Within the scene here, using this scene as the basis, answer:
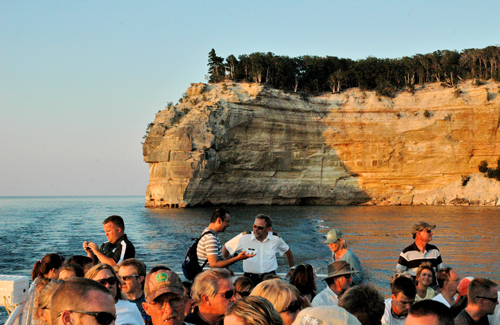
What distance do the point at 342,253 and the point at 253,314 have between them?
3629mm

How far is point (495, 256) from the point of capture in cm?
1622

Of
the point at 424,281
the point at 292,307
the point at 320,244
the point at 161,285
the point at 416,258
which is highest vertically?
the point at 161,285

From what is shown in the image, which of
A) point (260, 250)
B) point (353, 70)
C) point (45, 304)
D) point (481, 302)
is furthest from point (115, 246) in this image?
point (353, 70)

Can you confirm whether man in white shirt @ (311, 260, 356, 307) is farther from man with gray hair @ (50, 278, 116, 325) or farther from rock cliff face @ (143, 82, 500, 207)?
rock cliff face @ (143, 82, 500, 207)

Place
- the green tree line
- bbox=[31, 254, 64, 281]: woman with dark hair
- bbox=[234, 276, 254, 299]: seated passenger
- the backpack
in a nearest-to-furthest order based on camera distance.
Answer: bbox=[234, 276, 254, 299]: seated passenger < bbox=[31, 254, 64, 281]: woman with dark hair < the backpack < the green tree line

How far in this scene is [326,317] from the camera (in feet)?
7.09

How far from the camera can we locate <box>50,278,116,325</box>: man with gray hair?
224cm

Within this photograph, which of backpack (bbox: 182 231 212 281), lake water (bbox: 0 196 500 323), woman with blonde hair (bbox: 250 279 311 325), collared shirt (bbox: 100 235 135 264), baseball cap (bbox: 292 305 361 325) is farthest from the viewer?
lake water (bbox: 0 196 500 323)

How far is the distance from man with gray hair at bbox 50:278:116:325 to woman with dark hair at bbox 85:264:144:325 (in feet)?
3.76

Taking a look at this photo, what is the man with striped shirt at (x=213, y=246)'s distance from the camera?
5389 millimetres

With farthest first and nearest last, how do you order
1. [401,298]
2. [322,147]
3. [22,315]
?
1. [322,147]
2. [401,298]
3. [22,315]

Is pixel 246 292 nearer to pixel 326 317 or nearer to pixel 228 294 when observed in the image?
pixel 228 294

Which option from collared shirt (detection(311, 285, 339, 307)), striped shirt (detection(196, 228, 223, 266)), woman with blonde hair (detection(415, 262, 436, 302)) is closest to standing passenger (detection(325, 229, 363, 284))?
woman with blonde hair (detection(415, 262, 436, 302))

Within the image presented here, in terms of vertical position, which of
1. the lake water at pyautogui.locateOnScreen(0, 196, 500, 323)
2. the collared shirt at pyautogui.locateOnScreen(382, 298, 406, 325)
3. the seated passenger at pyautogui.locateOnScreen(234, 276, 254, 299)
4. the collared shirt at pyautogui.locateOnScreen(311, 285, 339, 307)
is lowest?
the lake water at pyautogui.locateOnScreen(0, 196, 500, 323)
